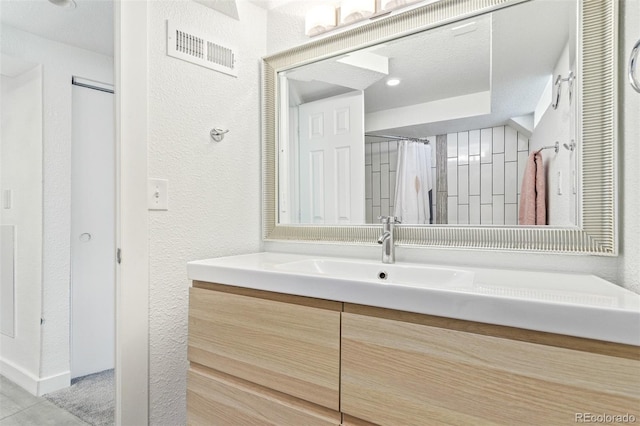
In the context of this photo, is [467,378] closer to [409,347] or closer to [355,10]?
[409,347]

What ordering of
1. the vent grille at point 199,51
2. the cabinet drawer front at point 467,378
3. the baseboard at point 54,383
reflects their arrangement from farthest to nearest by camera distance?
the baseboard at point 54,383, the vent grille at point 199,51, the cabinet drawer front at point 467,378

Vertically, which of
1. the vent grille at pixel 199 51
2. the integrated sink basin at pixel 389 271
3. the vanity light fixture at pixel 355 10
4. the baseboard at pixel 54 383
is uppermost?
the vanity light fixture at pixel 355 10

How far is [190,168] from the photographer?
4.98 ft

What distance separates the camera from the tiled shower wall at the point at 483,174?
1.24 metres

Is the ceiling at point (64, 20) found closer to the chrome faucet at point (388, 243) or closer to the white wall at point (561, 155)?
the chrome faucet at point (388, 243)

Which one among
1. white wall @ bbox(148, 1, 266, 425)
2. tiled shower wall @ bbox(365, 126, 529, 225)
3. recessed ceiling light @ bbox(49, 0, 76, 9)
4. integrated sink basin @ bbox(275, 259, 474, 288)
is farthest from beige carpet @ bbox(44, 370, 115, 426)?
recessed ceiling light @ bbox(49, 0, 76, 9)

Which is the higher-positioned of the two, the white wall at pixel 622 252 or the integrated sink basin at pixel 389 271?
the white wall at pixel 622 252

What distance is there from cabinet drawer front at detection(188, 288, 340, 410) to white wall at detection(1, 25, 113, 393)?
5.16 ft

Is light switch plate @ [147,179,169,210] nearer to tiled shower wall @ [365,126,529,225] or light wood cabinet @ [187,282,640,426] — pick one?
light wood cabinet @ [187,282,640,426]

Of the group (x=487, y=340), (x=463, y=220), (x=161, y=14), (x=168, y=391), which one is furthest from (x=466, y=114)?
(x=168, y=391)

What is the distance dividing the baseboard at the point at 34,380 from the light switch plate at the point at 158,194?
1.65m

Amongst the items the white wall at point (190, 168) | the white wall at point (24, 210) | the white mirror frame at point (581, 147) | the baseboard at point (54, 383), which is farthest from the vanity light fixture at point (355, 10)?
the baseboard at point (54, 383)

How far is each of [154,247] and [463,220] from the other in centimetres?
116

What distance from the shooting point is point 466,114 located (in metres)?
1.34
